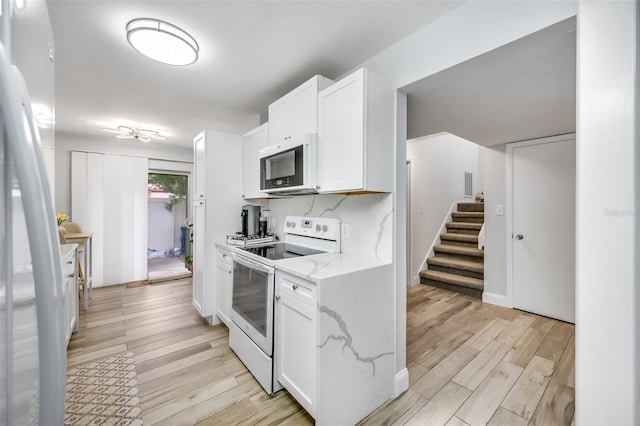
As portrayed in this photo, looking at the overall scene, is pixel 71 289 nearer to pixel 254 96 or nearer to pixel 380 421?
pixel 254 96

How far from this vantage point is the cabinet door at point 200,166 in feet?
9.37

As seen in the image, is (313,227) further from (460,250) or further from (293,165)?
(460,250)

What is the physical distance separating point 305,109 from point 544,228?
3034 mm

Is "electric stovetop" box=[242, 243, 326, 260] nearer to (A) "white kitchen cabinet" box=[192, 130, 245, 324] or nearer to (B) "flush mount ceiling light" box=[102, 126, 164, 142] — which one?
(A) "white kitchen cabinet" box=[192, 130, 245, 324]

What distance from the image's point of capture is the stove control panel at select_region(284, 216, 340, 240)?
7.12ft

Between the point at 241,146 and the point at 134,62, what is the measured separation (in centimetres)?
121

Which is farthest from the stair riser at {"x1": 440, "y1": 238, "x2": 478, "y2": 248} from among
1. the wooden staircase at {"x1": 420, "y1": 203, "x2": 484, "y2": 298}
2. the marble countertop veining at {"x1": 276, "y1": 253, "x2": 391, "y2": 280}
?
the marble countertop veining at {"x1": 276, "y1": 253, "x2": 391, "y2": 280}

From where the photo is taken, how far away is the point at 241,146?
306cm

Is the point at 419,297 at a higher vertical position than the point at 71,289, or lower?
lower

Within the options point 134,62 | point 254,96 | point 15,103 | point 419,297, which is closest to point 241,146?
point 254,96

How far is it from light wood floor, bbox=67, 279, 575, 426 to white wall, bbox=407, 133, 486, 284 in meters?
1.16

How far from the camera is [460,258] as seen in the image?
14.3 ft

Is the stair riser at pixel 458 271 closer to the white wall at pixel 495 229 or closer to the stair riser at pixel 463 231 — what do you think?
the white wall at pixel 495 229

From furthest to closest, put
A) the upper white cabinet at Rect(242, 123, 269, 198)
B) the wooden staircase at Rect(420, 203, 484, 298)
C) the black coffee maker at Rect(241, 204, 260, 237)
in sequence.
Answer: the wooden staircase at Rect(420, 203, 484, 298)
the black coffee maker at Rect(241, 204, 260, 237)
the upper white cabinet at Rect(242, 123, 269, 198)
